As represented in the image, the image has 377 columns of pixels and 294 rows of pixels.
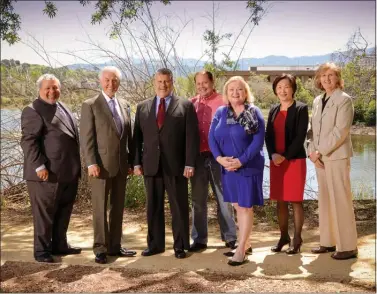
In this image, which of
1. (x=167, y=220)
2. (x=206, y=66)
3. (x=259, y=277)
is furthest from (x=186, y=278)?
(x=206, y=66)

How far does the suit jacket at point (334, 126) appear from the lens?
4305 mm

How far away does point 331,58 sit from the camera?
7.21m

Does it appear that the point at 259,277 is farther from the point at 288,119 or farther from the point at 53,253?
the point at 53,253

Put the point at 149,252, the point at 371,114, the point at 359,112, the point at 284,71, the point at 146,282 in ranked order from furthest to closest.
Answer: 1. the point at 359,112
2. the point at 371,114
3. the point at 284,71
4. the point at 149,252
5. the point at 146,282

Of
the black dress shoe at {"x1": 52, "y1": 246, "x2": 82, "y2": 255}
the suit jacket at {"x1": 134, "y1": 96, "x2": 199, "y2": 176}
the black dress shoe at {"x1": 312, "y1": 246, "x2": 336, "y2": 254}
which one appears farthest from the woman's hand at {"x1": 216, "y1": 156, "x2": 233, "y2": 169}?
the black dress shoe at {"x1": 52, "y1": 246, "x2": 82, "y2": 255}

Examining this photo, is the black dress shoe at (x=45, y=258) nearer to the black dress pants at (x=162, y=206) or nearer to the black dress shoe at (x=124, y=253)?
the black dress shoe at (x=124, y=253)

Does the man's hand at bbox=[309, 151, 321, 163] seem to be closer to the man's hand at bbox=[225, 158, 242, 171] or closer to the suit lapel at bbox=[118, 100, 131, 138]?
the man's hand at bbox=[225, 158, 242, 171]

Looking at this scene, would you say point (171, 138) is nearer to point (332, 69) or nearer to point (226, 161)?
point (226, 161)

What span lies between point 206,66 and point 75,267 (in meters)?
3.76

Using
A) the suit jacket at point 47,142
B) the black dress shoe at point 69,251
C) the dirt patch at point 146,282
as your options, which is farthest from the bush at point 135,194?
the dirt patch at point 146,282

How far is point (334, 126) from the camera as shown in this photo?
171 inches

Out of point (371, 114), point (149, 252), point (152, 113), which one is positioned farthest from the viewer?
point (371, 114)

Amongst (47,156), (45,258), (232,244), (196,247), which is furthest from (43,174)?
(232,244)

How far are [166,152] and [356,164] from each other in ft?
17.6
